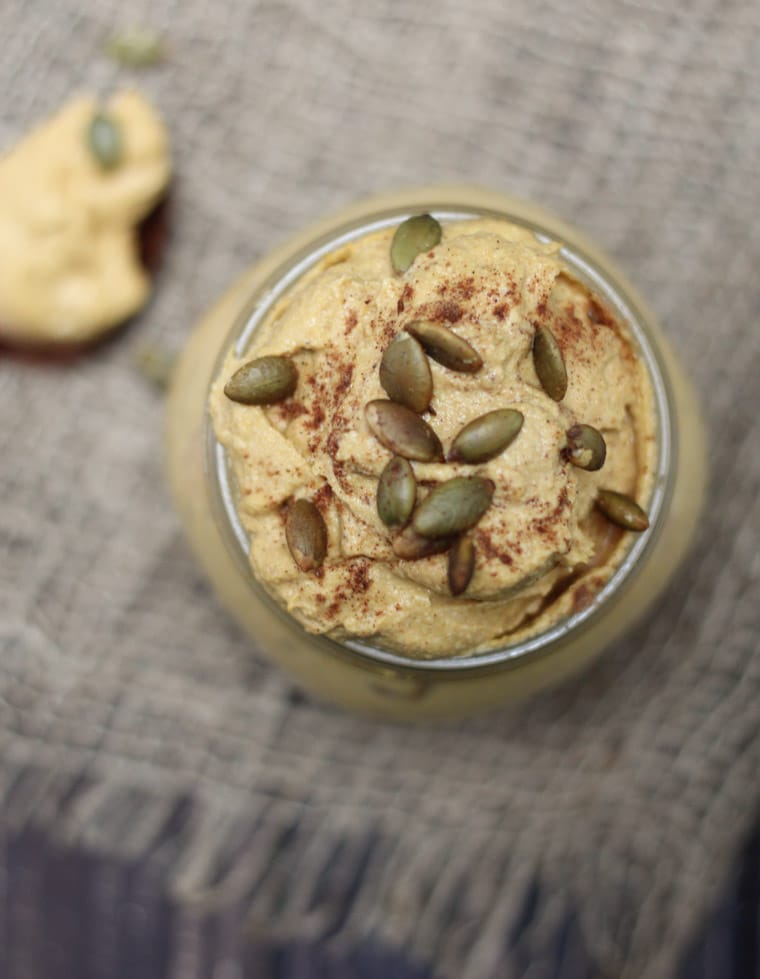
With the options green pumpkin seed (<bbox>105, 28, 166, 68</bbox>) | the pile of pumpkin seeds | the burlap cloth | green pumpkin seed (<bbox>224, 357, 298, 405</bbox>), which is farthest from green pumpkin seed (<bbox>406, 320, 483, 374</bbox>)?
green pumpkin seed (<bbox>105, 28, 166, 68</bbox>)

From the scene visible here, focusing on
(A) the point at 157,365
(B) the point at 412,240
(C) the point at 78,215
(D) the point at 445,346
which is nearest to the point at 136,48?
(C) the point at 78,215

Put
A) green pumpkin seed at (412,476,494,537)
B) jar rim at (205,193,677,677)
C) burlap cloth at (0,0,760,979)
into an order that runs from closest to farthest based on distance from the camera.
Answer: green pumpkin seed at (412,476,494,537)
jar rim at (205,193,677,677)
burlap cloth at (0,0,760,979)

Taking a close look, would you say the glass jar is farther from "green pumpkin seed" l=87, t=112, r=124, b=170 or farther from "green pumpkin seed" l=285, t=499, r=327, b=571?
"green pumpkin seed" l=87, t=112, r=124, b=170

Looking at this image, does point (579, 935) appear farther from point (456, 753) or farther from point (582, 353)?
point (582, 353)

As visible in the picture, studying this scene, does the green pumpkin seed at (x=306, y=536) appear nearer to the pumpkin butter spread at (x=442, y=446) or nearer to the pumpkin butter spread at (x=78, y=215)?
the pumpkin butter spread at (x=442, y=446)

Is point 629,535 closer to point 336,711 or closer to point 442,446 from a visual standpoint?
point 442,446

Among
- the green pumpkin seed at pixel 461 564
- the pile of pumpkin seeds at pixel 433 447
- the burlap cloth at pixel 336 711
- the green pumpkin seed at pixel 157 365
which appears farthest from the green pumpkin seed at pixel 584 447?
the green pumpkin seed at pixel 157 365
